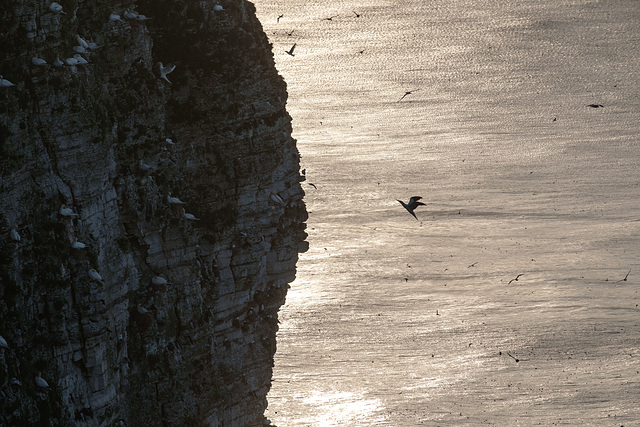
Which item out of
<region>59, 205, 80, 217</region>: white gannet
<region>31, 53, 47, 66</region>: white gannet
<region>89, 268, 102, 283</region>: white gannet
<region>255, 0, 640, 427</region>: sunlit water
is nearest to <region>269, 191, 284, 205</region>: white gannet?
<region>89, 268, 102, 283</region>: white gannet

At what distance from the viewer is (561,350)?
38.5 m

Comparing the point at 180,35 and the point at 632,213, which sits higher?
the point at 180,35

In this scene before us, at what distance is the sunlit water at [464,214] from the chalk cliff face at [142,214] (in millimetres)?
14843

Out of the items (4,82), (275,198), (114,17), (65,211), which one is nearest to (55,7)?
(4,82)

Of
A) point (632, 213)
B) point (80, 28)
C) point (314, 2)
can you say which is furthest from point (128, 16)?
point (314, 2)

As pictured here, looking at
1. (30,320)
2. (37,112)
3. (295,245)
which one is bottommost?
(295,245)

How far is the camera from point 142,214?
17.0 m

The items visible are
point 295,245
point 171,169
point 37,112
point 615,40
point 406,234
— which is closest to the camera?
point 37,112

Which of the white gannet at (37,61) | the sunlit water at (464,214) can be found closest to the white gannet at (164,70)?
the white gannet at (37,61)

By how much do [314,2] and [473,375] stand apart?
140 ft

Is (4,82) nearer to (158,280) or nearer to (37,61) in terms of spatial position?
(37,61)

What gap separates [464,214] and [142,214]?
33071 millimetres

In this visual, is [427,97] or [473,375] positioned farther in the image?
[427,97]

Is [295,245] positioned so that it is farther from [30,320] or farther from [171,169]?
[30,320]
